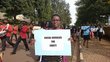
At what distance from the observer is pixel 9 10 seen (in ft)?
181

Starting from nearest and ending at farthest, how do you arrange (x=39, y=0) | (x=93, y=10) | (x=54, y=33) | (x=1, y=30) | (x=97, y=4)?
(x=54, y=33), (x=1, y=30), (x=97, y=4), (x=93, y=10), (x=39, y=0)

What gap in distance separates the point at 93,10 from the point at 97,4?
431 cm

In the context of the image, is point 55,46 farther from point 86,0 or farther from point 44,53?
point 86,0

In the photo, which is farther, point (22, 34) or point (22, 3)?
point (22, 3)

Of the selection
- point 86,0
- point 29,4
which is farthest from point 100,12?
point 29,4

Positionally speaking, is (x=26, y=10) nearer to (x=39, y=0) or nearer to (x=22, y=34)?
(x=39, y=0)

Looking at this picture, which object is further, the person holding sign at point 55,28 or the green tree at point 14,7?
the green tree at point 14,7

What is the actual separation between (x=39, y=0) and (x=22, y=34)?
48.1 meters

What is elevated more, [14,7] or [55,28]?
[55,28]

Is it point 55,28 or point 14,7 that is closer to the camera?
point 55,28

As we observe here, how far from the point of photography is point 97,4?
5809 centimetres

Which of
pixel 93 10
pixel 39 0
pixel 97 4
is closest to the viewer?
pixel 97 4

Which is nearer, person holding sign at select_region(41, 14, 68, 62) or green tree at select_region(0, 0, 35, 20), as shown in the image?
person holding sign at select_region(41, 14, 68, 62)

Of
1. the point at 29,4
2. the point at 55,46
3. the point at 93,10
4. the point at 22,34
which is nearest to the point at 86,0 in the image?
the point at 93,10
